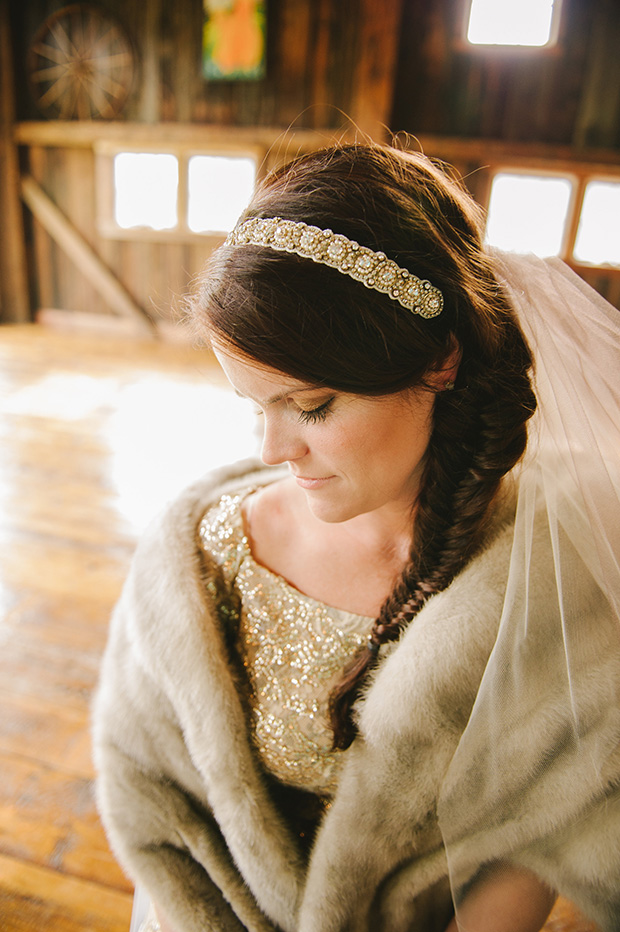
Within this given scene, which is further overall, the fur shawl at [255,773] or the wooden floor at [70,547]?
the wooden floor at [70,547]

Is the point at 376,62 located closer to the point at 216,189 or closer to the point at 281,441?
the point at 216,189

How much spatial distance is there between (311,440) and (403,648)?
0.30m

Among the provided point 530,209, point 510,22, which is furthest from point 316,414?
point 510,22

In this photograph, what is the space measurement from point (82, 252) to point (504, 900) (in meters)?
6.41

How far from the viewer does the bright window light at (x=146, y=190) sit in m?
5.84

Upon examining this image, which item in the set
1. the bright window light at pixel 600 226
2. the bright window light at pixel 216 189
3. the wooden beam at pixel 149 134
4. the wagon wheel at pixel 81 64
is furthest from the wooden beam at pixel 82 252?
the bright window light at pixel 600 226

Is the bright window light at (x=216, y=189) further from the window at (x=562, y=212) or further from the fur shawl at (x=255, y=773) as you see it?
the fur shawl at (x=255, y=773)

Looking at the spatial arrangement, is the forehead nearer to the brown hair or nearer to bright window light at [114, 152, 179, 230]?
the brown hair

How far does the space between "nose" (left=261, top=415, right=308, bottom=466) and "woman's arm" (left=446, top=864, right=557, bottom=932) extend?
0.59m

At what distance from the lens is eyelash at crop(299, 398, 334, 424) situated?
75cm

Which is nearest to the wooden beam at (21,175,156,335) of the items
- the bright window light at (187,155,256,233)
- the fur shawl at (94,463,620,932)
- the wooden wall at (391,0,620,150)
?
the bright window light at (187,155,256,233)

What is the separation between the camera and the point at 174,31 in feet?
17.9

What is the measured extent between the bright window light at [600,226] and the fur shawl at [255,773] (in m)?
5.24

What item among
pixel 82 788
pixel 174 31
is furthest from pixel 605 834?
pixel 174 31
